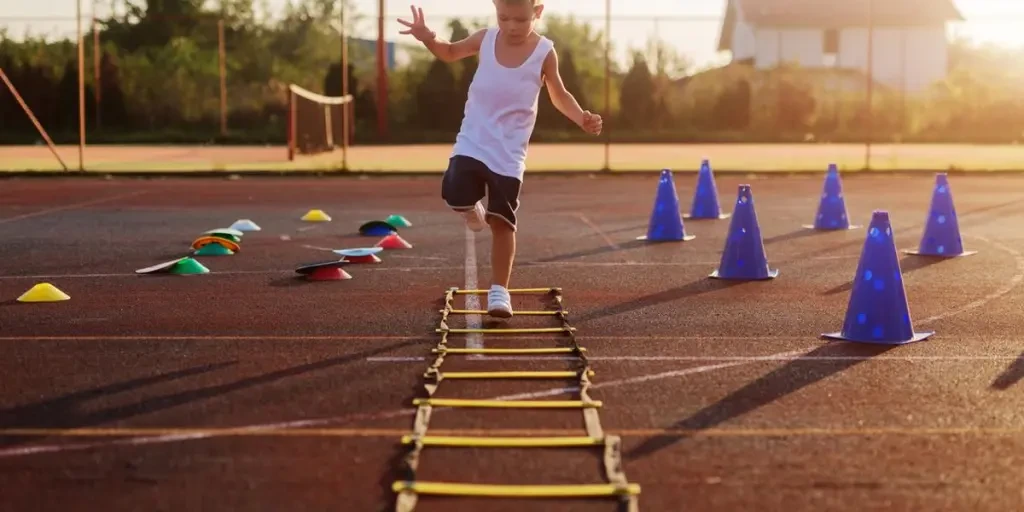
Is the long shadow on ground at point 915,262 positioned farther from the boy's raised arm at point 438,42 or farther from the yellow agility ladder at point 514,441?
the yellow agility ladder at point 514,441

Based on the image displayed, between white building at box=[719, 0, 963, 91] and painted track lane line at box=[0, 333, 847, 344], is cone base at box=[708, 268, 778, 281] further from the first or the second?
white building at box=[719, 0, 963, 91]

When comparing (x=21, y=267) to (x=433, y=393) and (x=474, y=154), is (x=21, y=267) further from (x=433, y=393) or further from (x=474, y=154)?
(x=433, y=393)

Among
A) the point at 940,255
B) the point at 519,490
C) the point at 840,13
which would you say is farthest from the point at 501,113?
the point at 840,13

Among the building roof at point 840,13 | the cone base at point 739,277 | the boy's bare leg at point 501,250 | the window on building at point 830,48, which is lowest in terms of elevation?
the cone base at point 739,277

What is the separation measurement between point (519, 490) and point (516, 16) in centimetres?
403

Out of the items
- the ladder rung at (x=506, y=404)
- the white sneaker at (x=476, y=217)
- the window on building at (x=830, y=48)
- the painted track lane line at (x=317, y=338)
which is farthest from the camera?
the window on building at (x=830, y=48)

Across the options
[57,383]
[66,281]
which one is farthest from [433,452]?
[66,281]

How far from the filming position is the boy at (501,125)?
8195 millimetres

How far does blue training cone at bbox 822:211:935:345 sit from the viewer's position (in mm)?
7551

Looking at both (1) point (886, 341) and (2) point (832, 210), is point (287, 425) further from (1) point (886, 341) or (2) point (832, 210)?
(2) point (832, 210)

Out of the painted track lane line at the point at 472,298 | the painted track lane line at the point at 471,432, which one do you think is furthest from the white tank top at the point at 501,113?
the painted track lane line at the point at 471,432

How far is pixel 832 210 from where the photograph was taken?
1486cm

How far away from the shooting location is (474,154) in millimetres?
8219

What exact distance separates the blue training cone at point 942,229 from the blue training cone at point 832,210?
2562mm
